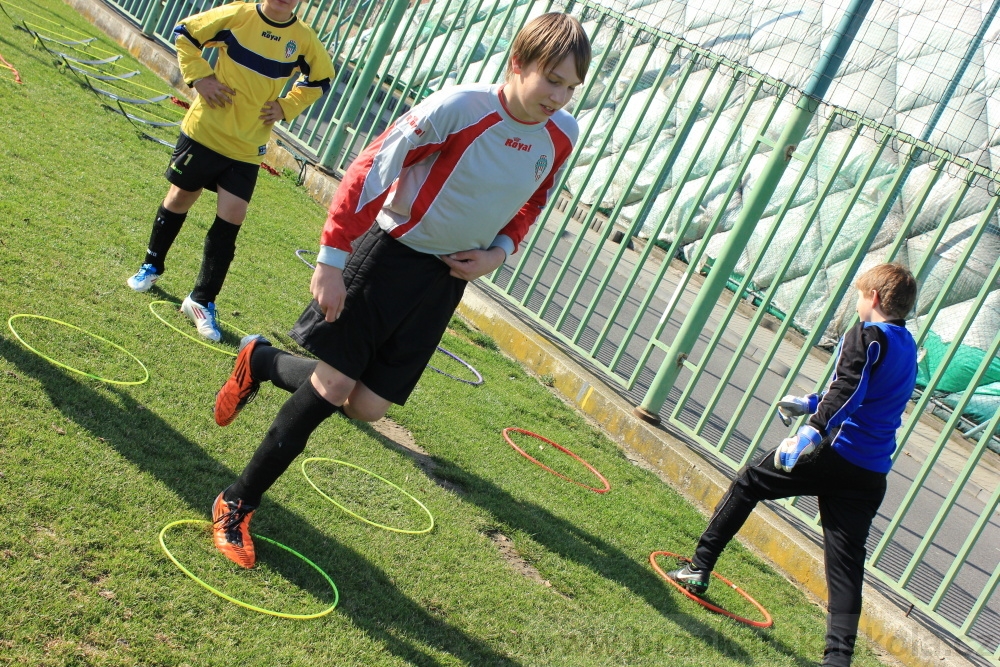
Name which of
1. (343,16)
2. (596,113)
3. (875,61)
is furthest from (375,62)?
(875,61)

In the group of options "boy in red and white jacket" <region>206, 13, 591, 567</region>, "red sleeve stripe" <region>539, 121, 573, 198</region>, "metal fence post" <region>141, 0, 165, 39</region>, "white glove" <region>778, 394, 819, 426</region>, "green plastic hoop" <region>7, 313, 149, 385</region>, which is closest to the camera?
"boy in red and white jacket" <region>206, 13, 591, 567</region>

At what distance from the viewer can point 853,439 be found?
4.78 metres

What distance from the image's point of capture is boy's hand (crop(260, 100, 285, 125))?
18.6 feet

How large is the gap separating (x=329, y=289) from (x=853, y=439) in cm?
291

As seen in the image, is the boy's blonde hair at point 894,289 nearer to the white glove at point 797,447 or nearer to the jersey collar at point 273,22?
the white glove at point 797,447

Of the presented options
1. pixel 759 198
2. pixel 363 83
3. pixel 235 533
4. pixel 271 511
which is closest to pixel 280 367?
pixel 271 511

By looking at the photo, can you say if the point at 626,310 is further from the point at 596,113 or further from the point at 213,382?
the point at 213,382

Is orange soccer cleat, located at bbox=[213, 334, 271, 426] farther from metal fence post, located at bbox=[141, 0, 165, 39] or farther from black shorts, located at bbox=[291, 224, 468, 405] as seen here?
metal fence post, located at bbox=[141, 0, 165, 39]

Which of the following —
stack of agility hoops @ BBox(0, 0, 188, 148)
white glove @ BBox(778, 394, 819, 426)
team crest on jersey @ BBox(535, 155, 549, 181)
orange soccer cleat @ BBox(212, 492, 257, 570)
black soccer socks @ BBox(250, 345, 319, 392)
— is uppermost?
team crest on jersey @ BBox(535, 155, 549, 181)

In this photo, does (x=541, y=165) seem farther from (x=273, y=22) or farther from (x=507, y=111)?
(x=273, y=22)

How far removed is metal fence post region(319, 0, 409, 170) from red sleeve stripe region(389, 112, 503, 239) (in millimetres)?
7505

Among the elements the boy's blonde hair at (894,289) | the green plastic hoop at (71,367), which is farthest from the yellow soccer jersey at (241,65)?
the boy's blonde hair at (894,289)

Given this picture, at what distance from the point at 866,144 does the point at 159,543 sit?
13098mm

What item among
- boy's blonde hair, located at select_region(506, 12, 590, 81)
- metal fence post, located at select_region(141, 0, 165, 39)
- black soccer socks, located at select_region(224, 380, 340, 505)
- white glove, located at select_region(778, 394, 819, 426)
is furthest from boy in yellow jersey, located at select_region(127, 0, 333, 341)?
metal fence post, located at select_region(141, 0, 165, 39)
